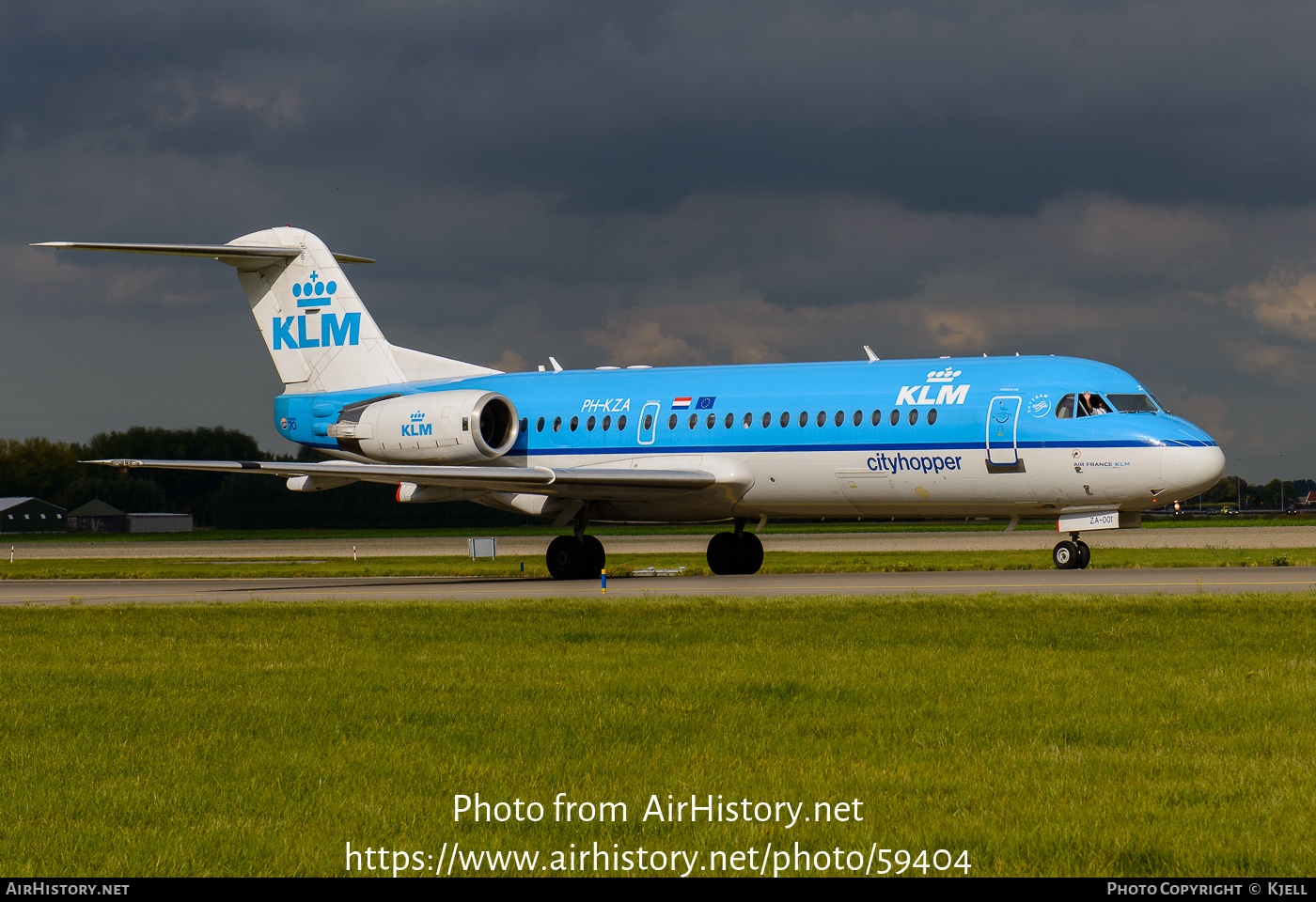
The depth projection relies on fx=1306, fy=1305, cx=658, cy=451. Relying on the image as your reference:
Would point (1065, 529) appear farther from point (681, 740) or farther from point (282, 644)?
point (681, 740)

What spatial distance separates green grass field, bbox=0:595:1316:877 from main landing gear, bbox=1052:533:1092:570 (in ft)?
35.1

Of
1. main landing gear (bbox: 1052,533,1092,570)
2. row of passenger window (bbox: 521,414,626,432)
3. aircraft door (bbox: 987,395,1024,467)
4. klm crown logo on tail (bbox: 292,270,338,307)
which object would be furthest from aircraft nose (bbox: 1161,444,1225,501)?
klm crown logo on tail (bbox: 292,270,338,307)

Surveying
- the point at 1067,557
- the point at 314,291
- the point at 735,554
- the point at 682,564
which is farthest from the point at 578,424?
the point at 1067,557

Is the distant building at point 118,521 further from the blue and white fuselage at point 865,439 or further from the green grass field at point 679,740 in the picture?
the green grass field at point 679,740

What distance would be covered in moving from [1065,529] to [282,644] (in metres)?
15.3

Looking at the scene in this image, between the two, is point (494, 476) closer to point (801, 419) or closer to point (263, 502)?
point (801, 419)

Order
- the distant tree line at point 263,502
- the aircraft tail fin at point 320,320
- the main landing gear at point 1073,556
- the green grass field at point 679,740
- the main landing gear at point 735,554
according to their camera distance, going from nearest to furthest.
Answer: the green grass field at point 679,740 < the main landing gear at point 1073,556 < the main landing gear at point 735,554 < the aircraft tail fin at point 320,320 < the distant tree line at point 263,502

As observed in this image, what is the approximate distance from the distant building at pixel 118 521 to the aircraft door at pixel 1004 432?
301 feet

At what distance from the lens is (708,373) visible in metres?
27.6

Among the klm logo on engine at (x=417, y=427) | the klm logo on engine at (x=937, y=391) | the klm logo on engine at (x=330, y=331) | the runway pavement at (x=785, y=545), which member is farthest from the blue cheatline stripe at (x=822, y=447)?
the runway pavement at (x=785, y=545)

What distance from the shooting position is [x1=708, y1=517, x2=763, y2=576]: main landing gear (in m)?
28.4

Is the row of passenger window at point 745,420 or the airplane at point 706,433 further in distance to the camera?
the row of passenger window at point 745,420

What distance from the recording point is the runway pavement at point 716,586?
66.7 feet
